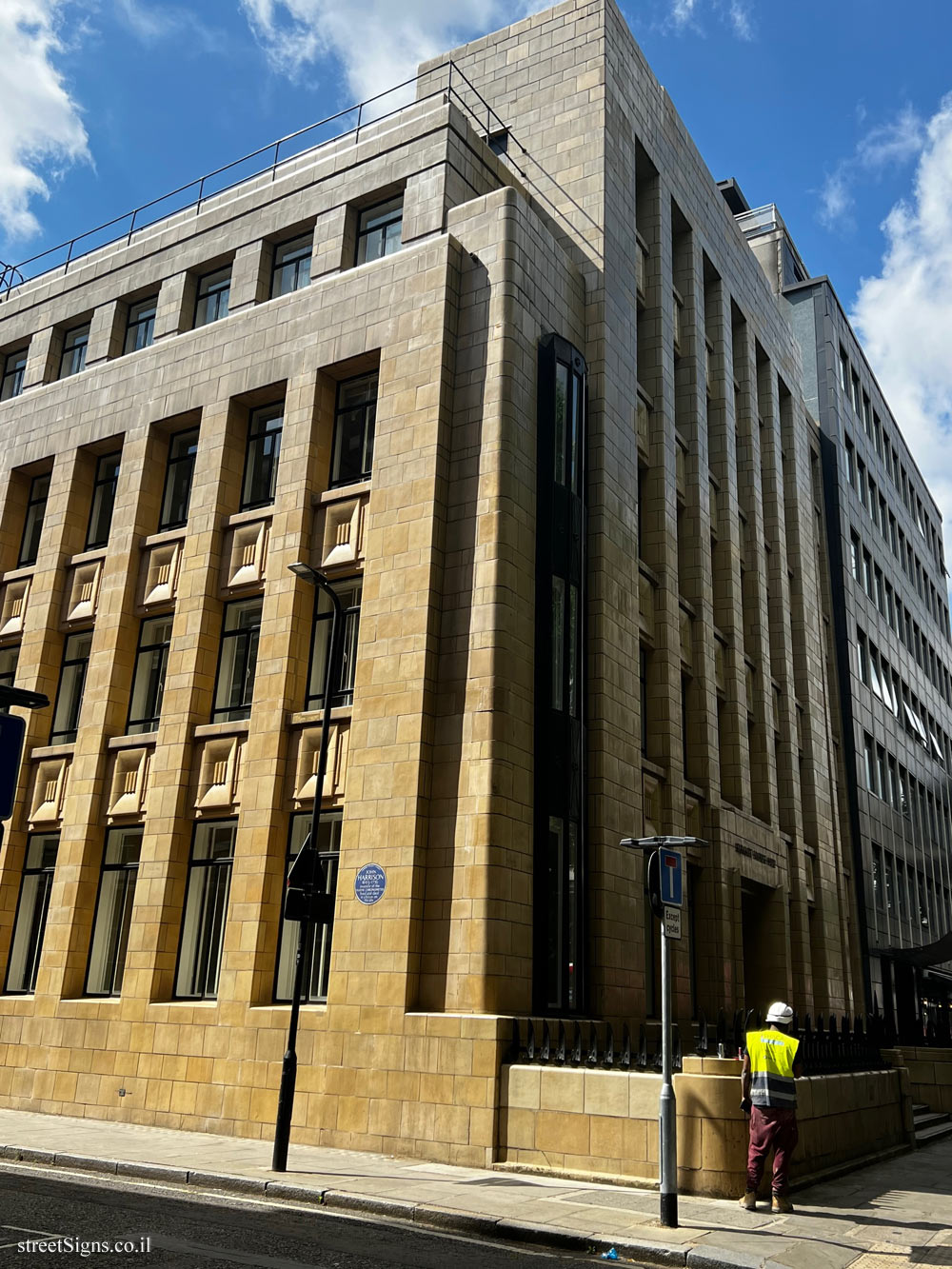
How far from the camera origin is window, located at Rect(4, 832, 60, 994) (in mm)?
22578

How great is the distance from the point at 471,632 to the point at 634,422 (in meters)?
8.97

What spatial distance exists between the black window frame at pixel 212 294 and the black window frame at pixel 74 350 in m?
3.80

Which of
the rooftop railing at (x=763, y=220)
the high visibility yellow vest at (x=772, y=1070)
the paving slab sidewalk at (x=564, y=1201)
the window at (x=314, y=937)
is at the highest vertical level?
the rooftop railing at (x=763, y=220)

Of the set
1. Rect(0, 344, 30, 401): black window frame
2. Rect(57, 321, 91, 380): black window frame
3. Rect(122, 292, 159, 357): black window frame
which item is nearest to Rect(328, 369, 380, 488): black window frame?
Rect(122, 292, 159, 357): black window frame

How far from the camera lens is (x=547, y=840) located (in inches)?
731

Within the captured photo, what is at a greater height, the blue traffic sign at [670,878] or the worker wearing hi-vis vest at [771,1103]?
the blue traffic sign at [670,878]

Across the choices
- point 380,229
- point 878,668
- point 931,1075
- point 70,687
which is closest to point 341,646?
point 70,687

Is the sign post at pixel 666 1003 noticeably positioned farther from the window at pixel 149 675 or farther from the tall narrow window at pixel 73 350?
the tall narrow window at pixel 73 350

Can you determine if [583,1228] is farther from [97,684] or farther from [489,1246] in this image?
[97,684]

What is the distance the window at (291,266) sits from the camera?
24.7m

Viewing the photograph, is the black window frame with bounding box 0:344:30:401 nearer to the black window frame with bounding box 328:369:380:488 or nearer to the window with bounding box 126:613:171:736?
the window with bounding box 126:613:171:736

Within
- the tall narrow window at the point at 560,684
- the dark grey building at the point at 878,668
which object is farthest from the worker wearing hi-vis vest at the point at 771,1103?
the dark grey building at the point at 878,668

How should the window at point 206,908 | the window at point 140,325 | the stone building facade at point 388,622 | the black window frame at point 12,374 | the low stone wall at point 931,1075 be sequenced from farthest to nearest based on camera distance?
the black window frame at point 12,374 < the window at point 140,325 < the low stone wall at point 931,1075 < the window at point 206,908 < the stone building facade at point 388,622

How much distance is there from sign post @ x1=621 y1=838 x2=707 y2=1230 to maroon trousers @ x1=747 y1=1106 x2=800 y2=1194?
114 cm
